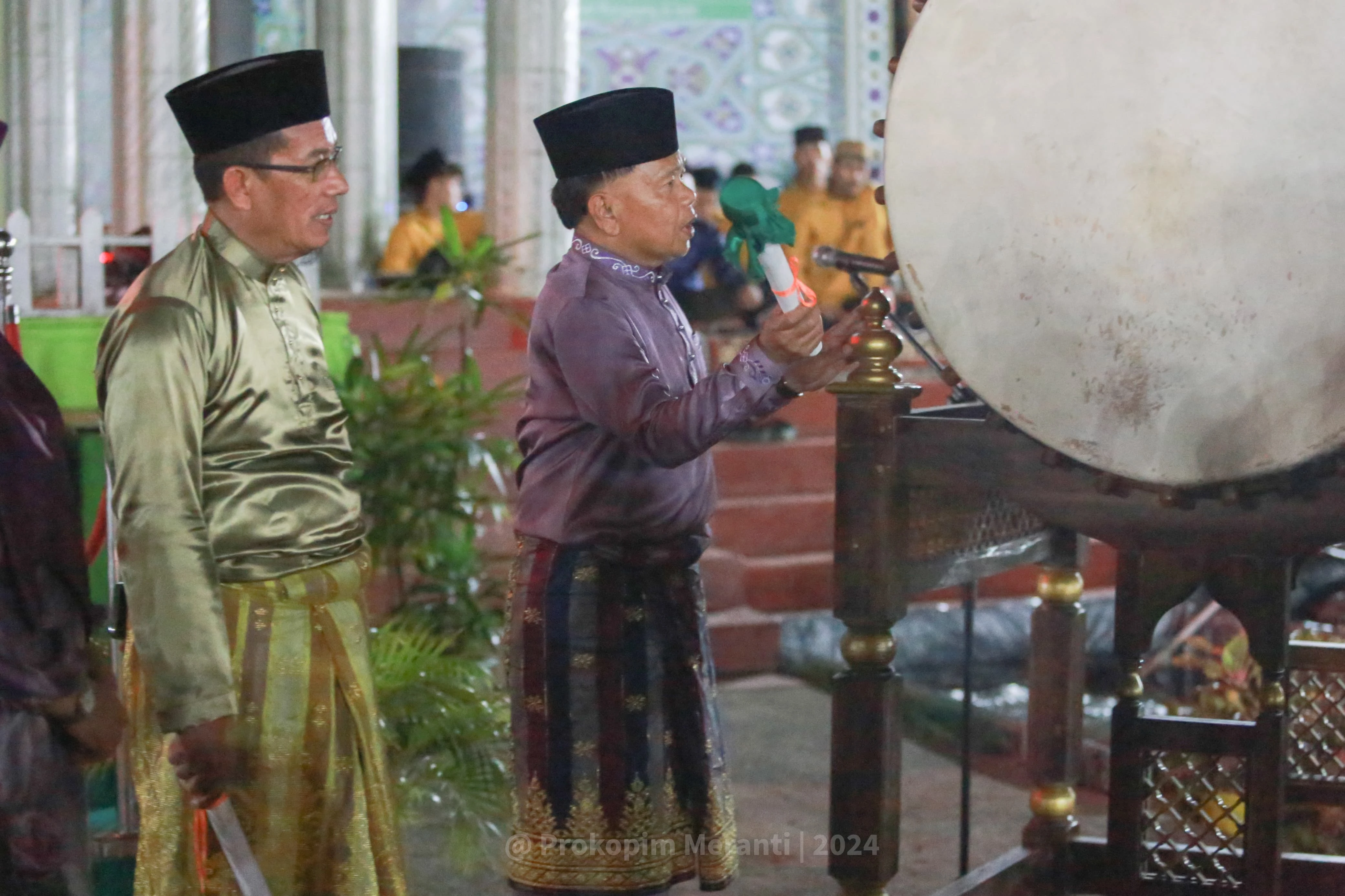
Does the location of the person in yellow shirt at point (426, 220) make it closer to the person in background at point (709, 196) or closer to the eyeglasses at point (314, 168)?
the person in background at point (709, 196)

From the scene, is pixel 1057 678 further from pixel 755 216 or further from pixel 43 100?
pixel 43 100

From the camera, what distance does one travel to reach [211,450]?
1.91m

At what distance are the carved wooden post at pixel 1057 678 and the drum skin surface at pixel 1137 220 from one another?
95 cm

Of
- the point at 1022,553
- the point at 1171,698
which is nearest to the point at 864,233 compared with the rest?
the point at 1171,698

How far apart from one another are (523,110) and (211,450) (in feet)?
18.7

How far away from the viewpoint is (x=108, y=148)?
963 cm

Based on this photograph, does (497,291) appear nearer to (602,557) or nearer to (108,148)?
(108,148)

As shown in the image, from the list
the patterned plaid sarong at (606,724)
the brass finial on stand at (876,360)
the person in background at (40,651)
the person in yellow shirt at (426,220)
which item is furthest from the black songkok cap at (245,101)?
the person in yellow shirt at (426,220)

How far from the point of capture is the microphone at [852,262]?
231cm

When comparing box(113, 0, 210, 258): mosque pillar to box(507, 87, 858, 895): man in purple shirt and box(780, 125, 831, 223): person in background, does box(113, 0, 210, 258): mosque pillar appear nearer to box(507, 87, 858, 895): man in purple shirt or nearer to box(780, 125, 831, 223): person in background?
box(780, 125, 831, 223): person in background

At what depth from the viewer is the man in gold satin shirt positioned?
71.3 inches

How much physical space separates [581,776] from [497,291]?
5.39 metres

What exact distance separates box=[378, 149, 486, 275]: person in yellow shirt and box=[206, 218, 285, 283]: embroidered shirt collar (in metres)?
5.60

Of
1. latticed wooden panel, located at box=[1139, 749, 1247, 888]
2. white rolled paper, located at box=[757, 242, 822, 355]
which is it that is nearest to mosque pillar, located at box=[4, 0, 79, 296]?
latticed wooden panel, located at box=[1139, 749, 1247, 888]
